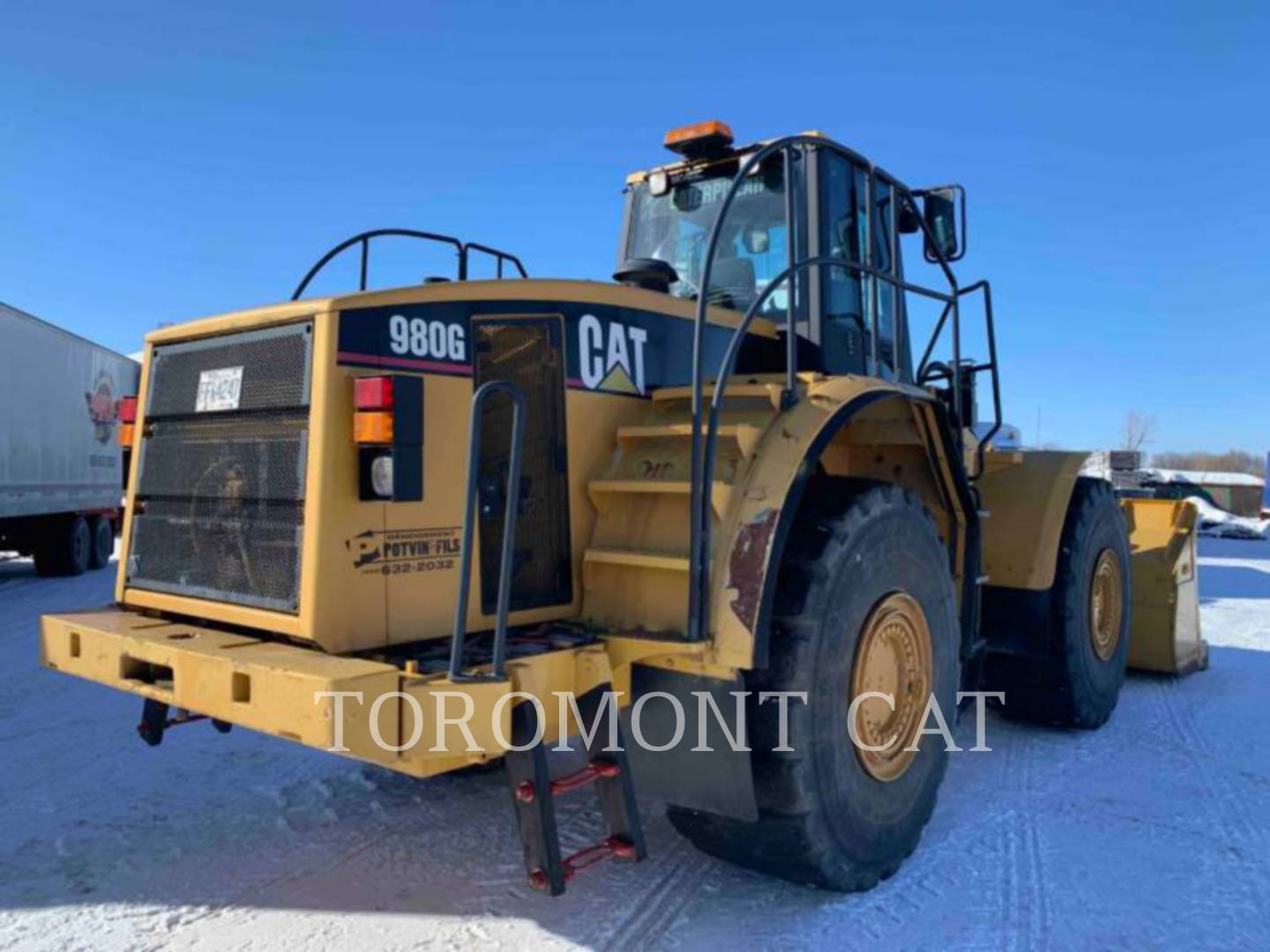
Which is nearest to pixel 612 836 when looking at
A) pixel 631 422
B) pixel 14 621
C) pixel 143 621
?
pixel 631 422

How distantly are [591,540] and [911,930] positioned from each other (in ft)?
5.37

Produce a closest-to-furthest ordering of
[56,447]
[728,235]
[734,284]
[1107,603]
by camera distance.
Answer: [734,284], [728,235], [1107,603], [56,447]

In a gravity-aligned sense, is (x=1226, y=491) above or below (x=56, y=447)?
below

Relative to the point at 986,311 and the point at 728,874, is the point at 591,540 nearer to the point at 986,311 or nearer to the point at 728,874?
the point at 728,874

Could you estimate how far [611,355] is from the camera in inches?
142

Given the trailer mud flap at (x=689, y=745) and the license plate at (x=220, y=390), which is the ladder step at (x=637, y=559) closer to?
the trailer mud flap at (x=689, y=745)

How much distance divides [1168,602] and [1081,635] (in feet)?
5.85

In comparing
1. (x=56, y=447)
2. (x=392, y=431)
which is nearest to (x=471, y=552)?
(x=392, y=431)

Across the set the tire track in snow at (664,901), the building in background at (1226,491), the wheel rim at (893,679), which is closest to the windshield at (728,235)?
the wheel rim at (893,679)

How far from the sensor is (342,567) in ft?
9.68

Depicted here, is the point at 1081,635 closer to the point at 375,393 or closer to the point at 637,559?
the point at 637,559

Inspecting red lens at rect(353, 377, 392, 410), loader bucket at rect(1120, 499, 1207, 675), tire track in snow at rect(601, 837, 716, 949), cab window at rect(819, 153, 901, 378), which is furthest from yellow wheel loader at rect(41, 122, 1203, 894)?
loader bucket at rect(1120, 499, 1207, 675)

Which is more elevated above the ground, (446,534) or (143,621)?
(446,534)

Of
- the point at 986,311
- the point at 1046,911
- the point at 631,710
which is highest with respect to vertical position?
the point at 986,311
